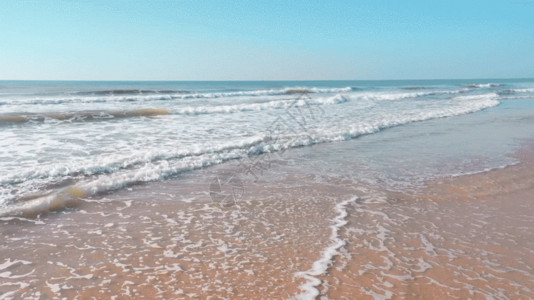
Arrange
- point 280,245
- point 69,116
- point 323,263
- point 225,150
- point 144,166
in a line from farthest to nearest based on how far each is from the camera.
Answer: point 69,116 → point 225,150 → point 144,166 → point 280,245 → point 323,263

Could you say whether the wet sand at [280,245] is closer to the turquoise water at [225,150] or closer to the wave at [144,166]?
the wave at [144,166]

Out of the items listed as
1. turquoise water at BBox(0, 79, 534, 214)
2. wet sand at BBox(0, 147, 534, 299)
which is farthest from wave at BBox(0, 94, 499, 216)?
wet sand at BBox(0, 147, 534, 299)

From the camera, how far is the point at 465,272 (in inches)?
124

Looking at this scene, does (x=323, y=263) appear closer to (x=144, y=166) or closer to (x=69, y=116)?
(x=144, y=166)

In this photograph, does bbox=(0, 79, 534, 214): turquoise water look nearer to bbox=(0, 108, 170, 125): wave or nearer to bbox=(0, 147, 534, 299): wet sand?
bbox=(0, 108, 170, 125): wave

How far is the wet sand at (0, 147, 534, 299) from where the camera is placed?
9.62 ft

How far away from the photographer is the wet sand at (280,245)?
9.62 ft

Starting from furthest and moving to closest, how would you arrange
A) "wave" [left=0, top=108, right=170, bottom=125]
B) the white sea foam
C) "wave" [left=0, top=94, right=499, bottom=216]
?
"wave" [left=0, top=108, right=170, bottom=125]
"wave" [left=0, top=94, right=499, bottom=216]
the white sea foam

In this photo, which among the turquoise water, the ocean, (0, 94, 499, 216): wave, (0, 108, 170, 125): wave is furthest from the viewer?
(0, 108, 170, 125): wave

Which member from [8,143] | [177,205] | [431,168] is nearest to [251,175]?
[177,205]

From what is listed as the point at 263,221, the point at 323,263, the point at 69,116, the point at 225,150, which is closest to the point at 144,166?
the point at 225,150

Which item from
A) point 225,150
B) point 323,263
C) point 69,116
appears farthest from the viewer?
point 69,116

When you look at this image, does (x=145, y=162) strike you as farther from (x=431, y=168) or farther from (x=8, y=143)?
(x=431, y=168)

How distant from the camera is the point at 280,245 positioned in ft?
12.2
